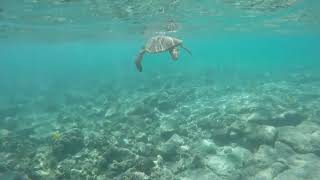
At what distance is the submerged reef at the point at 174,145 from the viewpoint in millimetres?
12625

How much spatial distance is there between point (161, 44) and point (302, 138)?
781 centimetres

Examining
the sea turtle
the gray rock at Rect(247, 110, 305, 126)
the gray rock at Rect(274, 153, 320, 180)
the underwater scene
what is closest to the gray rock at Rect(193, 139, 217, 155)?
the underwater scene

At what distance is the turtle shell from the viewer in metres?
11.6

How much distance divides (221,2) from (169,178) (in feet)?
59.0

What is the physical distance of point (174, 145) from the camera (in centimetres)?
1464

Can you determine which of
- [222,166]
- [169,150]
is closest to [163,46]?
[169,150]

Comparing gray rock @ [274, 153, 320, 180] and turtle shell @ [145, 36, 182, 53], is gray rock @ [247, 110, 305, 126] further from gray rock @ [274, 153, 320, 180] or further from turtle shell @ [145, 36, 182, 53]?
turtle shell @ [145, 36, 182, 53]

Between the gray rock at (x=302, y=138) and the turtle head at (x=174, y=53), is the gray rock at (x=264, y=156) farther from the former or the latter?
the turtle head at (x=174, y=53)

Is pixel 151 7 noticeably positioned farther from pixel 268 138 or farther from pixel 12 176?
pixel 12 176

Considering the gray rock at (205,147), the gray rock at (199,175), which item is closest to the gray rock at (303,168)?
the gray rock at (199,175)

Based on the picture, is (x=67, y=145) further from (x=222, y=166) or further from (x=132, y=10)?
(x=132, y=10)

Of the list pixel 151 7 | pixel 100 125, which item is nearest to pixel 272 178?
pixel 100 125

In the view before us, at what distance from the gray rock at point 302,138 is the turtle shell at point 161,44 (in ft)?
22.9

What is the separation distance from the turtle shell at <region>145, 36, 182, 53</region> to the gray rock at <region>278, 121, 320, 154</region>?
698cm
